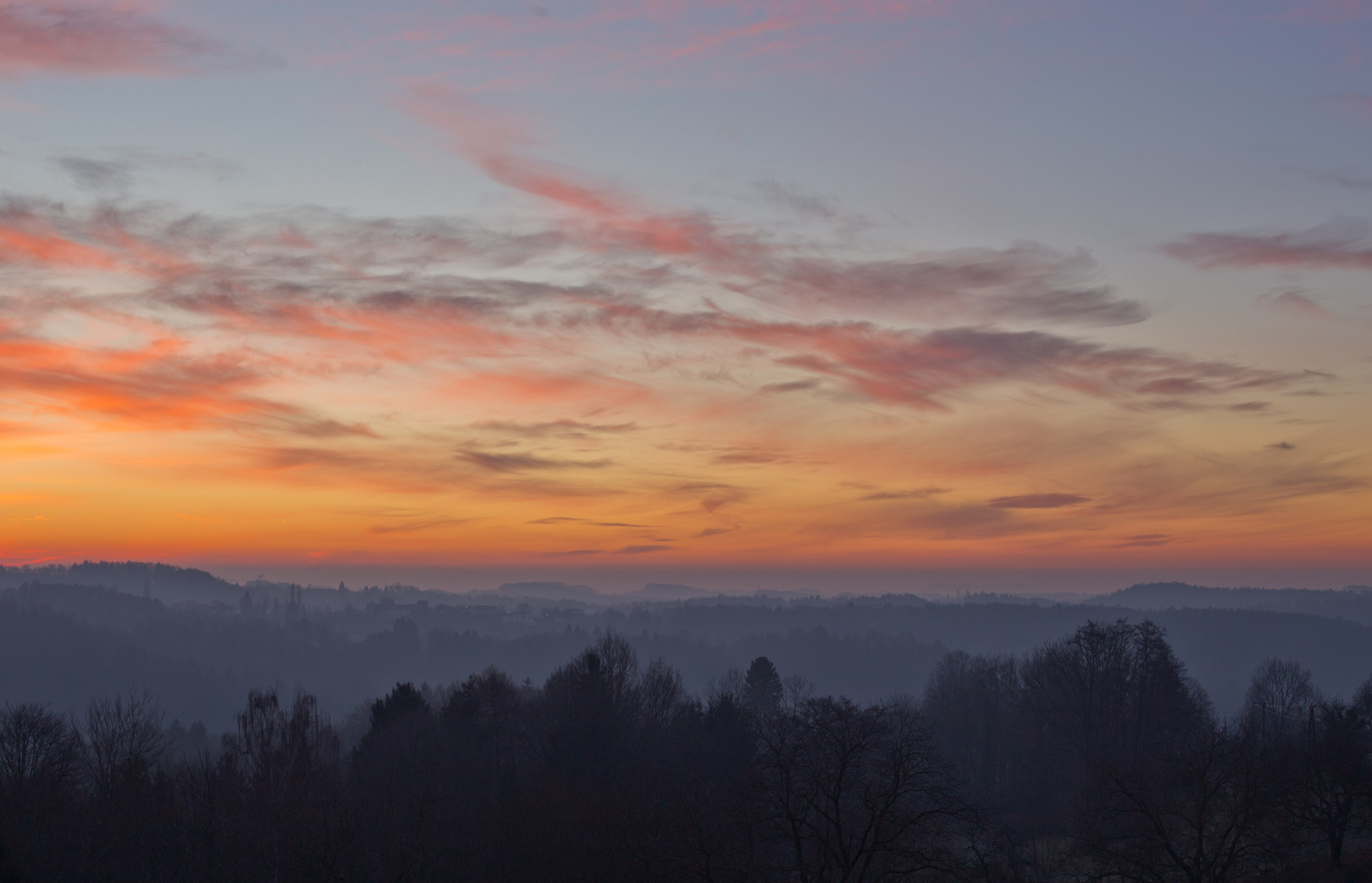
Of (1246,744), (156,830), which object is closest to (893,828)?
(1246,744)

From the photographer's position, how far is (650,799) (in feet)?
147

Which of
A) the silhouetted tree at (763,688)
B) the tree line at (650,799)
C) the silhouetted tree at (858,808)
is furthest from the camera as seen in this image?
the silhouetted tree at (763,688)

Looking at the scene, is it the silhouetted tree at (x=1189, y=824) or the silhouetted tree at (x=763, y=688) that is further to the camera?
the silhouetted tree at (x=763, y=688)

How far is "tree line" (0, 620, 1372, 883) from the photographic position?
33750mm

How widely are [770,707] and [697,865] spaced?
68.1 metres

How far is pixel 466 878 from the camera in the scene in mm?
41781

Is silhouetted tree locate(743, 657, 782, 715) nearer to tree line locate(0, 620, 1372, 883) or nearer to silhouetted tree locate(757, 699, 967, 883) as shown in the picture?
tree line locate(0, 620, 1372, 883)

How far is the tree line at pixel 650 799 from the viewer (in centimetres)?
3375

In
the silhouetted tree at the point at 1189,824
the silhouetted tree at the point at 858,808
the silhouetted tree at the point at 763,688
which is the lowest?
the silhouetted tree at the point at 763,688

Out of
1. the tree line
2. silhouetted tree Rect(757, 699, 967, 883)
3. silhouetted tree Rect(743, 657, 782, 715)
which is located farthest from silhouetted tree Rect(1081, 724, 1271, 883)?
silhouetted tree Rect(743, 657, 782, 715)

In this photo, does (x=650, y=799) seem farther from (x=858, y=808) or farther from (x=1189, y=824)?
(x=1189, y=824)

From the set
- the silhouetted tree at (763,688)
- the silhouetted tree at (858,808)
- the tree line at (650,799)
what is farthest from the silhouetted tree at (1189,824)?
the silhouetted tree at (763,688)

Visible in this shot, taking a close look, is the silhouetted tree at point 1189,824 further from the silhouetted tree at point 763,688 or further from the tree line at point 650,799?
the silhouetted tree at point 763,688

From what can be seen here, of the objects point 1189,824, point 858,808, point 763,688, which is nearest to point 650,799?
point 858,808
